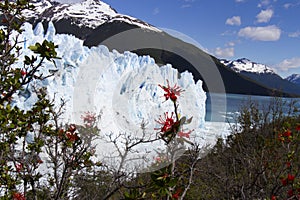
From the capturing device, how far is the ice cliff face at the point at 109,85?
13273 millimetres

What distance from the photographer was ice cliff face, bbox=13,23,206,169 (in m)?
13.3

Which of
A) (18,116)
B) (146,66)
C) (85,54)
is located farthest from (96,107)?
(18,116)

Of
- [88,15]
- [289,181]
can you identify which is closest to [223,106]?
[289,181]

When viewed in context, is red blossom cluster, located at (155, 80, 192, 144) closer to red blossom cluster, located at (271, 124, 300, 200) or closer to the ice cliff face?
red blossom cluster, located at (271, 124, 300, 200)

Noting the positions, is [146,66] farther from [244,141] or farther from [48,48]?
[48,48]

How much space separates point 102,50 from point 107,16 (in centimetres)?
8786

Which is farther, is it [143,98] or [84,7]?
[84,7]

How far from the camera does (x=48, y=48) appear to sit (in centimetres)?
156

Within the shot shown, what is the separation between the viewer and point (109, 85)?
51.2 ft

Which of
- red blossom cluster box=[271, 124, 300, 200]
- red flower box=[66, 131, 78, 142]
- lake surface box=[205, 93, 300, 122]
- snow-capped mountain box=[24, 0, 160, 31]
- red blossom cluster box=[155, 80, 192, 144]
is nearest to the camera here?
red blossom cluster box=[155, 80, 192, 144]

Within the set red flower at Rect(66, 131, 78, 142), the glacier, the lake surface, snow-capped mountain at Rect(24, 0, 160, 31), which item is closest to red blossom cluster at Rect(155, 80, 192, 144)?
red flower at Rect(66, 131, 78, 142)

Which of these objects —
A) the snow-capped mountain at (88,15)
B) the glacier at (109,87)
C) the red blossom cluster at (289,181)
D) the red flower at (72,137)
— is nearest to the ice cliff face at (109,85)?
the glacier at (109,87)

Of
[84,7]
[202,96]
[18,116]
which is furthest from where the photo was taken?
[84,7]

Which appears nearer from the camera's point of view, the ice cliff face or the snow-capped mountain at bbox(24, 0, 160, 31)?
the ice cliff face
